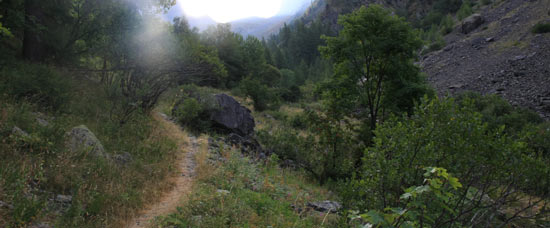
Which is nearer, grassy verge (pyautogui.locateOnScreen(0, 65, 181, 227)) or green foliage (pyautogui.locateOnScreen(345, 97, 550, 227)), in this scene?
grassy verge (pyautogui.locateOnScreen(0, 65, 181, 227))

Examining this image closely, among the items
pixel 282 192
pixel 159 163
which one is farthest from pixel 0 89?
pixel 282 192

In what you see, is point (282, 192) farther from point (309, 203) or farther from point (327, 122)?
point (327, 122)

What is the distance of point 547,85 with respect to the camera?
57.5 feet

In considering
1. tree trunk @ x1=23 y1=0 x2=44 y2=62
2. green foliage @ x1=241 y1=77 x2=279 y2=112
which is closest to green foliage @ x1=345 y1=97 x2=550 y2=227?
tree trunk @ x1=23 y1=0 x2=44 y2=62

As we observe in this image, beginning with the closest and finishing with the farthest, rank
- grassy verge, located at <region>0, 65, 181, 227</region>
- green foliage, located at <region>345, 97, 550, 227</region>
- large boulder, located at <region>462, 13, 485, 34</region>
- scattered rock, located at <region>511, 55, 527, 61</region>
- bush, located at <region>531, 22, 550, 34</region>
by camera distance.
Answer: grassy verge, located at <region>0, 65, 181, 227</region>, green foliage, located at <region>345, 97, 550, 227</region>, scattered rock, located at <region>511, 55, 527, 61</region>, bush, located at <region>531, 22, 550, 34</region>, large boulder, located at <region>462, 13, 485, 34</region>

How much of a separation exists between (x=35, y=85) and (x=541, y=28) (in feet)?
118

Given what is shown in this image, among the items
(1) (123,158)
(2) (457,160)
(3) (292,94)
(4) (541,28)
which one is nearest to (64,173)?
(1) (123,158)

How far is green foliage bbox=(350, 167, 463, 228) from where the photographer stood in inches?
63.2

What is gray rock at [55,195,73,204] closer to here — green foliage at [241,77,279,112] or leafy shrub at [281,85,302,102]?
green foliage at [241,77,279,112]

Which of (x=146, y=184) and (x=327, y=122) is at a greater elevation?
(x=327, y=122)

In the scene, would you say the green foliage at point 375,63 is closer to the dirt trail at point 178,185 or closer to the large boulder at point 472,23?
the dirt trail at point 178,185

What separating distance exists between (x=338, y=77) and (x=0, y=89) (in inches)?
475

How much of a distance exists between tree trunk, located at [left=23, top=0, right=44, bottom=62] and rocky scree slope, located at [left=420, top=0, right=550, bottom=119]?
24439mm

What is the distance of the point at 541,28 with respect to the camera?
77.1ft
